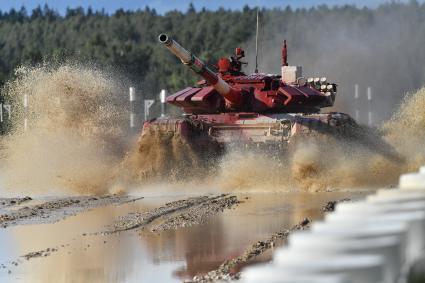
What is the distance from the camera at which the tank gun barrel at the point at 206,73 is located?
66.9 ft

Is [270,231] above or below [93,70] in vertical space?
below

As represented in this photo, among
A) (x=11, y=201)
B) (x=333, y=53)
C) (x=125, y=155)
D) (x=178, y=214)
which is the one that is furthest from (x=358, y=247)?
(x=333, y=53)

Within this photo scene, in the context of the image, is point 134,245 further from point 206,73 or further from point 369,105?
point 369,105

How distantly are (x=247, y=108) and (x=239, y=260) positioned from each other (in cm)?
1207

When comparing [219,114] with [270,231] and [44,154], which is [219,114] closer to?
[44,154]

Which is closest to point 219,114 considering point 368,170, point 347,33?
point 368,170

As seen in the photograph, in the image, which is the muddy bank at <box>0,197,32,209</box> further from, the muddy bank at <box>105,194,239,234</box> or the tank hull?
the tank hull

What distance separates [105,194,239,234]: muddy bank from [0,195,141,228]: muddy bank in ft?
3.75

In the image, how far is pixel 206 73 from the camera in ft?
70.8

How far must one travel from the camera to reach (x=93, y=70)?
29516 millimetres

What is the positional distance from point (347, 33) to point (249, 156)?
27261 mm

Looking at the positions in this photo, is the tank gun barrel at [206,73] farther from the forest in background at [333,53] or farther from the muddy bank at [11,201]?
the forest in background at [333,53]

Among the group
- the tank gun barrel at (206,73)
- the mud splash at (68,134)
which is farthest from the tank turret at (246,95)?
the mud splash at (68,134)

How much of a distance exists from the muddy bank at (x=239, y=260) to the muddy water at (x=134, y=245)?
0.50ft
